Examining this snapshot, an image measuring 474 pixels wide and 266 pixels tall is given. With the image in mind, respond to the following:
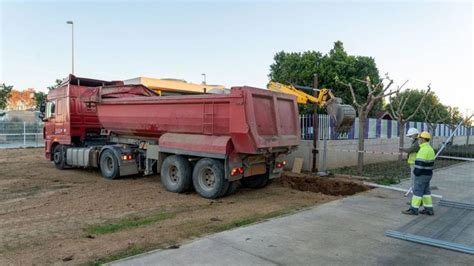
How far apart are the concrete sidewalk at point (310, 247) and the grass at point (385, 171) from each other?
450cm

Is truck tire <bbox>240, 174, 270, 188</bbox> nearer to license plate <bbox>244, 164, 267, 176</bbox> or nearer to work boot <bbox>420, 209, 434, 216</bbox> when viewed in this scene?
license plate <bbox>244, 164, 267, 176</bbox>

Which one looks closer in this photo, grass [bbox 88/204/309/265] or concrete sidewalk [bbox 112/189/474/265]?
concrete sidewalk [bbox 112/189/474/265]

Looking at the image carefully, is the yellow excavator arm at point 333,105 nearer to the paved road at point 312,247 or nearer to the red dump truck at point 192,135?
the red dump truck at point 192,135

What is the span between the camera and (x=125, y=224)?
22.3 ft

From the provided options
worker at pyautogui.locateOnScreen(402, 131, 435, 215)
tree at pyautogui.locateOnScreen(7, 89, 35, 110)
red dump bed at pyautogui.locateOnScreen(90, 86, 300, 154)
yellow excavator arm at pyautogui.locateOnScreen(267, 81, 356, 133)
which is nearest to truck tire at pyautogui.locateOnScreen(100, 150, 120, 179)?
red dump bed at pyautogui.locateOnScreen(90, 86, 300, 154)

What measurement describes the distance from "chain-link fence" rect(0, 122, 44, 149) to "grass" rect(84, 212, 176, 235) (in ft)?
73.9

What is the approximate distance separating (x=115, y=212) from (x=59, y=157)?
302 inches

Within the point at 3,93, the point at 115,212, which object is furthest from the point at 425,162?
the point at 3,93

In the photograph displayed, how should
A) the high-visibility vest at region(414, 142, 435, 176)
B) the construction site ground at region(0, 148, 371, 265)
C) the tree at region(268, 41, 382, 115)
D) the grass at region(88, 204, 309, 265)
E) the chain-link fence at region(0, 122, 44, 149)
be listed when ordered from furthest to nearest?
1. the chain-link fence at region(0, 122, 44, 149)
2. the tree at region(268, 41, 382, 115)
3. the high-visibility vest at region(414, 142, 435, 176)
4. the construction site ground at region(0, 148, 371, 265)
5. the grass at region(88, 204, 309, 265)

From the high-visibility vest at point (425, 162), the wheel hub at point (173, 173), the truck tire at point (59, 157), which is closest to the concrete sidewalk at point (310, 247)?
the high-visibility vest at point (425, 162)

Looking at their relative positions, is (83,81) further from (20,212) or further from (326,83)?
(326,83)

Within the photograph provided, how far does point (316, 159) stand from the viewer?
1344 centimetres

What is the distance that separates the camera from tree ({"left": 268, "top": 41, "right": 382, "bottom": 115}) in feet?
79.5

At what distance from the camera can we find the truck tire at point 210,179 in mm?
8875
